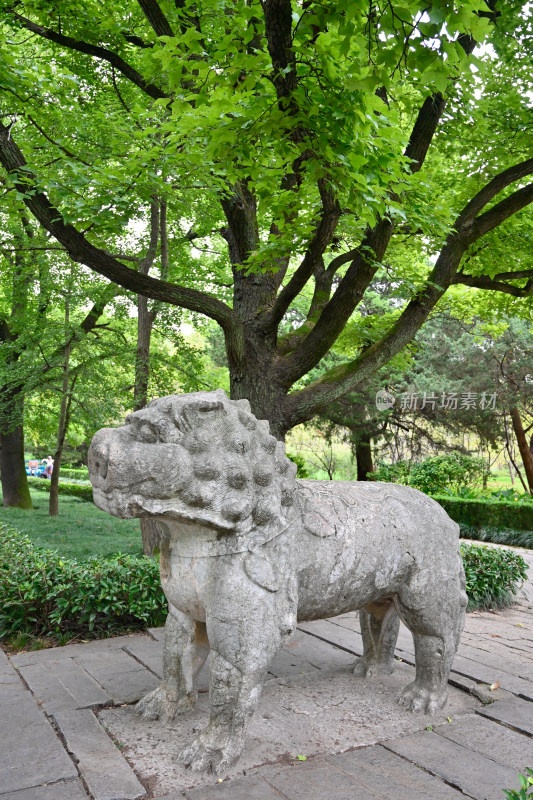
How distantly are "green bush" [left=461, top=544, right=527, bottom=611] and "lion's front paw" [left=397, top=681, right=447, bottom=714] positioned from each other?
9.76 feet

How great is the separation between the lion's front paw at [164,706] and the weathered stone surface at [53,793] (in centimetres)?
65

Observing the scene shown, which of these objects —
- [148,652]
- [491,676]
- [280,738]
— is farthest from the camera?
[148,652]

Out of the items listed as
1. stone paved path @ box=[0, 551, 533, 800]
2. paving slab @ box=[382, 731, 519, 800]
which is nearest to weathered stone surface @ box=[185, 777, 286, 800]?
stone paved path @ box=[0, 551, 533, 800]

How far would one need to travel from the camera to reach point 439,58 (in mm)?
3461

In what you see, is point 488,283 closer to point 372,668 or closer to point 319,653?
point 319,653

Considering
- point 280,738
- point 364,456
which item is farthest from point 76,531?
point 364,456

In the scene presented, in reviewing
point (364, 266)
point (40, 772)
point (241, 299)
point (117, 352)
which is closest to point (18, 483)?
point (117, 352)

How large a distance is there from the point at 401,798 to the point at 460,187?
774 centimetres

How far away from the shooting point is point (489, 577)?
6605mm

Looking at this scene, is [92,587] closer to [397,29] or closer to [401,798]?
[401,798]

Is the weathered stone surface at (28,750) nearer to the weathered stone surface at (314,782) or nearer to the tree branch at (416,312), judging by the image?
the weathered stone surface at (314,782)

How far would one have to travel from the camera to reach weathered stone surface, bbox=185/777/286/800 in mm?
2592

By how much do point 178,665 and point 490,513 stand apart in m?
10.2

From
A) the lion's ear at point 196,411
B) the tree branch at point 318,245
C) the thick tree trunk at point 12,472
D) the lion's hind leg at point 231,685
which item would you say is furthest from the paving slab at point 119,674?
the thick tree trunk at point 12,472
